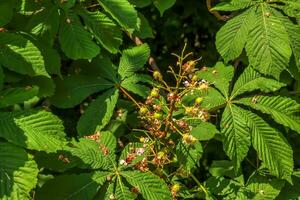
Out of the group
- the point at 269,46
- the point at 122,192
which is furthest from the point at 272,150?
the point at 122,192

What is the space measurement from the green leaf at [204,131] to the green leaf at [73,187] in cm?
37

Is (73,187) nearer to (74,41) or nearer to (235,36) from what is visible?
(74,41)

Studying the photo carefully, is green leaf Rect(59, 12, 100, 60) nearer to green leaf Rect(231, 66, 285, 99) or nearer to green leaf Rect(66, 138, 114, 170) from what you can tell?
green leaf Rect(66, 138, 114, 170)

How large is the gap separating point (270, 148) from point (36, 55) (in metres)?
0.80

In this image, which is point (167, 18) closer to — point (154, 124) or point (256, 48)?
point (256, 48)

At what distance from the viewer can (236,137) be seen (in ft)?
5.58

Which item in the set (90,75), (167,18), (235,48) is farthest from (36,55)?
(167,18)

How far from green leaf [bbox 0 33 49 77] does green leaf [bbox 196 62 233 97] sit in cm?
63

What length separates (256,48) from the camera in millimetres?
1804

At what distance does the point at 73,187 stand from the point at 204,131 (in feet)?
1.65

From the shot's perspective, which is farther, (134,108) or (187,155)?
(134,108)

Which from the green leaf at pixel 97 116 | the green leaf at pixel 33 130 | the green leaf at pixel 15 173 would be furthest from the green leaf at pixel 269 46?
the green leaf at pixel 15 173

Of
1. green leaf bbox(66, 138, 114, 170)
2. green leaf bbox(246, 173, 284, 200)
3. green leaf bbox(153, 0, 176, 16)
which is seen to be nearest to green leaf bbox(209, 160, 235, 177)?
green leaf bbox(246, 173, 284, 200)

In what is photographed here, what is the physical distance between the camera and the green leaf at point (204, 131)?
1785mm
